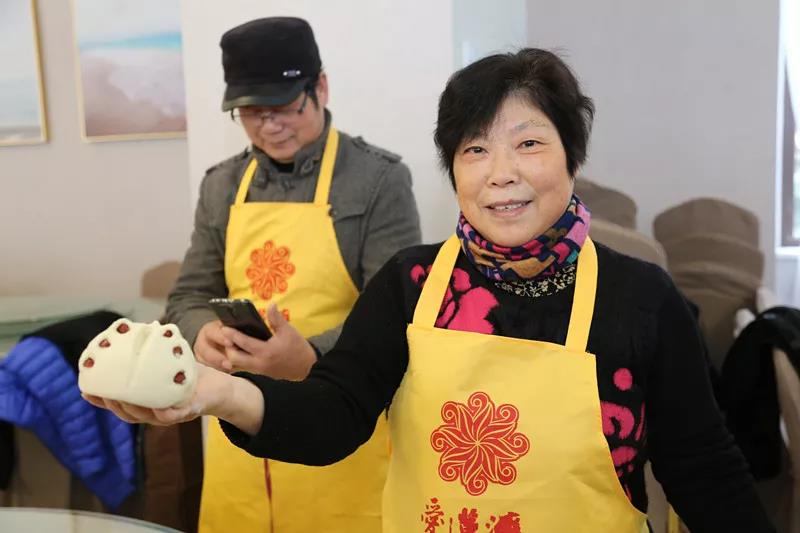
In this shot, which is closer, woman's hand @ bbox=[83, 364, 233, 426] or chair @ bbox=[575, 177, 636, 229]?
woman's hand @ bbox=[83, 364, 233, 426]

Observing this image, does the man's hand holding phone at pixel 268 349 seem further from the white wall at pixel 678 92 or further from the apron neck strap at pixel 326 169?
the white wall at pixel 678 92

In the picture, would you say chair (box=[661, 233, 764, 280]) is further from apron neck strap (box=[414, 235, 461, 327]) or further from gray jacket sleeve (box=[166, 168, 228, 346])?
apron neck strap (box=[414, 235, 461, 327])

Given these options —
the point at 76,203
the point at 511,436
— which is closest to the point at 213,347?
the point at 511,436

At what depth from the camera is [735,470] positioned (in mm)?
929

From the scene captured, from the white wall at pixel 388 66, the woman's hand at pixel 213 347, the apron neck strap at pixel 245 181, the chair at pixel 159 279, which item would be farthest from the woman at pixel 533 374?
the chair at pixel 159 279

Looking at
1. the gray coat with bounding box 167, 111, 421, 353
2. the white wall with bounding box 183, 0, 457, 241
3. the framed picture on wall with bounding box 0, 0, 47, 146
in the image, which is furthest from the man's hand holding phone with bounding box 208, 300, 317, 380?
the framed picture on wall with bounding box 0, 0, 47, 146

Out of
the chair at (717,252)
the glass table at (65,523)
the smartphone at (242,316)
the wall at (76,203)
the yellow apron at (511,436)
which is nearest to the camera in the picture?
the yellow apron at (511,436)

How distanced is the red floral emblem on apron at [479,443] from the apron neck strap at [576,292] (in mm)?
114

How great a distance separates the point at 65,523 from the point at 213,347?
1.23 feet

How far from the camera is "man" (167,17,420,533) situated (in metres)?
1.32

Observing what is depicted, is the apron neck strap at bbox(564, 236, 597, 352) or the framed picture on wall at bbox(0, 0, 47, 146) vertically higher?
the framed picture on wall at bbox(0, 0, 47, 146)

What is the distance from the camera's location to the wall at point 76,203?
2994 millimetres

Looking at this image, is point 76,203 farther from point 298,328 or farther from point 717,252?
point 717,252

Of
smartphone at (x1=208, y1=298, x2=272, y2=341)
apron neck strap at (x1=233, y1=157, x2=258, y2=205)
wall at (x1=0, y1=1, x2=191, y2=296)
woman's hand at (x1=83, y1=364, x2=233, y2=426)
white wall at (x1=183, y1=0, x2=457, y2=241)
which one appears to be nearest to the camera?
woman's hand at (x1=83, y1=364, x2=233, y2=426)
